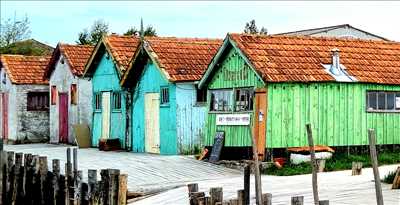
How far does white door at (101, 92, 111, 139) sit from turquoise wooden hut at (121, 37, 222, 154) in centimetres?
210

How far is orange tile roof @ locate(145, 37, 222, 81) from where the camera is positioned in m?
25.4

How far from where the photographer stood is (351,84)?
75.4 feet

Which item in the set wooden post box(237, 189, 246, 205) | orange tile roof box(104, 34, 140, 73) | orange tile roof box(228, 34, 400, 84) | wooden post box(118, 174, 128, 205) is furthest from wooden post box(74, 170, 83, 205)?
orange tile roof box(104, 34, 140, 73)

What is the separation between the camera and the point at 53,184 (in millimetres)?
19688

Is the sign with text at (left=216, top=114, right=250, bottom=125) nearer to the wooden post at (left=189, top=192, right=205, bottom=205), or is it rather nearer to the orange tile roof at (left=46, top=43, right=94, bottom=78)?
the wooden post at (left=189, top=192, right=205, bottom=205)

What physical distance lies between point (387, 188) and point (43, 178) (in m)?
8.74

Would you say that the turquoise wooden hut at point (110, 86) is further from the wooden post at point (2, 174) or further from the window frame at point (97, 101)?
the wooden post at point (2, 174)

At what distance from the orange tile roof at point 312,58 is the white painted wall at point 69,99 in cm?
1050

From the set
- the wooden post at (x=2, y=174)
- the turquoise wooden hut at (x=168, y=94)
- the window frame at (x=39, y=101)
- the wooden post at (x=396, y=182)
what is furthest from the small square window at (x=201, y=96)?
the window frame at (x=39, y=101)

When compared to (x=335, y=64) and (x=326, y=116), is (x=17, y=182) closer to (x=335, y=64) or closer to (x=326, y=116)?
(x=326, y=116)

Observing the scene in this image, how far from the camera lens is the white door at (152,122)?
26.6m

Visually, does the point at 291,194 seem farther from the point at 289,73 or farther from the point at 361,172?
the point at 289,73

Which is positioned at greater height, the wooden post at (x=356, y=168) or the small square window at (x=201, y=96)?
the small square window at (x=201, y=96)

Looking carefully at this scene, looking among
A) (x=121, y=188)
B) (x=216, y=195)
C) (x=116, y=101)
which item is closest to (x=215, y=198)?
(x=216, y=195)
